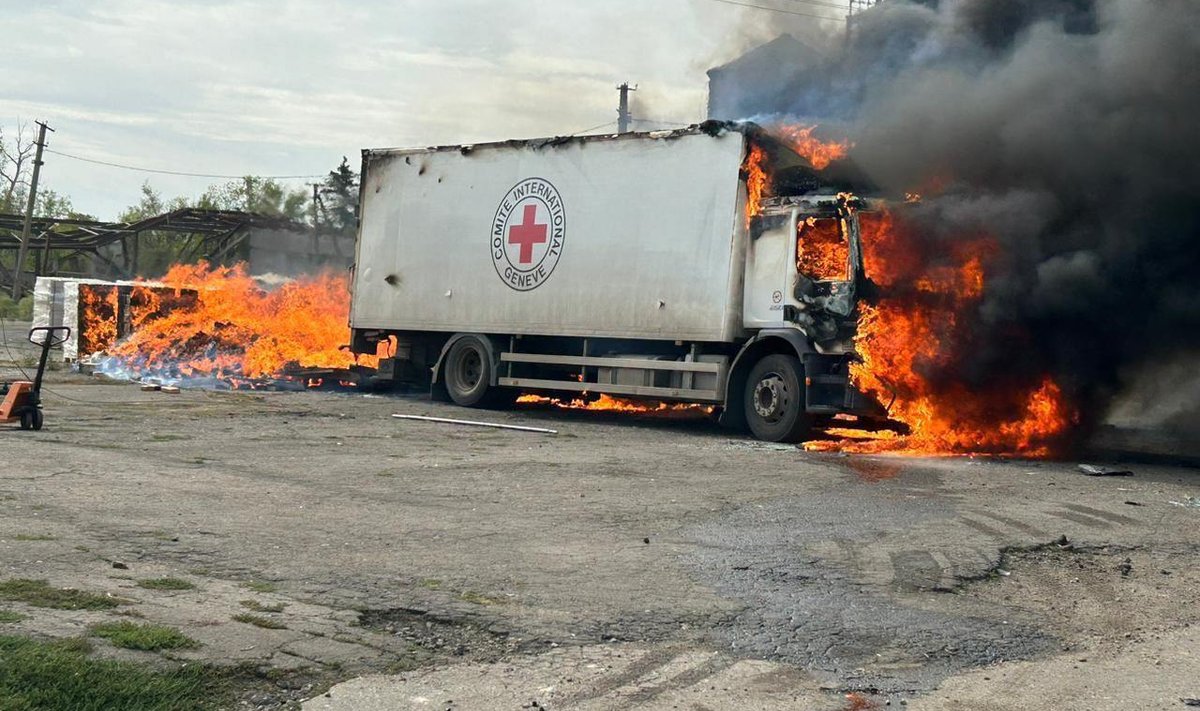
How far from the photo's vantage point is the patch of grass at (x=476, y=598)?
19.1 feet

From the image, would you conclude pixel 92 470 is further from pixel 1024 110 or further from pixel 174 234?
pixel 174 234

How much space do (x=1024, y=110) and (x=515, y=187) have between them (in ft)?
23.8

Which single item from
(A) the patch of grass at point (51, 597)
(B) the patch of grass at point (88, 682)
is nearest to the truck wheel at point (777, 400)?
(A) the patch of grass at point (51, 597)

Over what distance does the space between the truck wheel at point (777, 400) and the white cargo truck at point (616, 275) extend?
2 cm

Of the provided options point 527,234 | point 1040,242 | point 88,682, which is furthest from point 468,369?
point 88,682

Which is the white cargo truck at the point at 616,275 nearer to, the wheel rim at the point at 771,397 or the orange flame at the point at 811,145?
the wheel rim at the point at 771,397

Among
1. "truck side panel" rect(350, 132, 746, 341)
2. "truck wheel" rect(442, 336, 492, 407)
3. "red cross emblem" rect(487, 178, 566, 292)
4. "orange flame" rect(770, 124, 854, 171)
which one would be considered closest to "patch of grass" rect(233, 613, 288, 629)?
"truck side panel" rect(350, 132, 746, 341)

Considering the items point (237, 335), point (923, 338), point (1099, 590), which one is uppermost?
point (923, 338)

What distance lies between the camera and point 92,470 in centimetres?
951

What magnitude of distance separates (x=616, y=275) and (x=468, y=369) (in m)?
3.54

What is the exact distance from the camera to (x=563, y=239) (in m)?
16.8

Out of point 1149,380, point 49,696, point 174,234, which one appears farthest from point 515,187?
point 174,234

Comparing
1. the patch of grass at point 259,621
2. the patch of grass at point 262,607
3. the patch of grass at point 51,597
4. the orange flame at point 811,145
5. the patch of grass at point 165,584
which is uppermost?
the orange flame at point 811,145

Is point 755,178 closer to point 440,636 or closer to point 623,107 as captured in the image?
point 440,636
